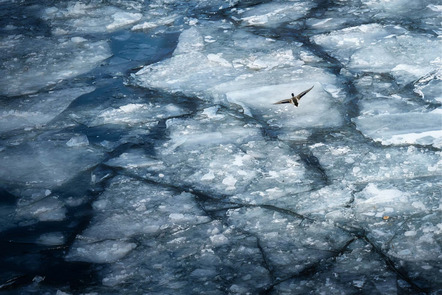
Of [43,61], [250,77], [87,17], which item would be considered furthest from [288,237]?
[87,17]

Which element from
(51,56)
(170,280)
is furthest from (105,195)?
(51,56)

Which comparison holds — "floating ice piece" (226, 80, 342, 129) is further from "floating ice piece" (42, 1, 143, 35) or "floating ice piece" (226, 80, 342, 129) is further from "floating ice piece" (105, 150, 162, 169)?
"floating ice piece" (42, 1, 143, 35)

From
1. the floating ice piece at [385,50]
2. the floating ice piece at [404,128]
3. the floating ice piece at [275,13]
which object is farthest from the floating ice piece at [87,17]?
the floating ice piece at [404,128]

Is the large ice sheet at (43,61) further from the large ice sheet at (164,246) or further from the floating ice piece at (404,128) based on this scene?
the floating ice piece at (404,128)

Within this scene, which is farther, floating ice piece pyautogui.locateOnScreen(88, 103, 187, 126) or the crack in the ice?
floating ice piece pyautogui.locateOnScreen(88, 103, 187, 126)

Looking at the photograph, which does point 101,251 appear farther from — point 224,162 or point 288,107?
point 288,107

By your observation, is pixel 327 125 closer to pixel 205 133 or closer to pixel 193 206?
pixel 205 133

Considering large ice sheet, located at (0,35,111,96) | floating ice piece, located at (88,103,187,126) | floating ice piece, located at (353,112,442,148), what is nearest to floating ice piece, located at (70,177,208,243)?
floating ice piece, located at (88,103,187,126)
